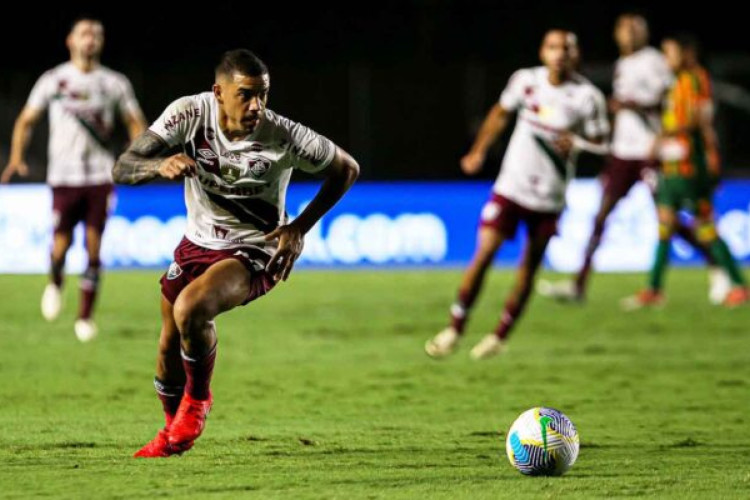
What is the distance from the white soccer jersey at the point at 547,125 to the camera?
11.5m

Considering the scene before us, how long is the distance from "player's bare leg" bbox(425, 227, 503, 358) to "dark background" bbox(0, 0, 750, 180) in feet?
43.2

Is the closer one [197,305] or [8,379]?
[197,305]

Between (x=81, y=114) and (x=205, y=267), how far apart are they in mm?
5911

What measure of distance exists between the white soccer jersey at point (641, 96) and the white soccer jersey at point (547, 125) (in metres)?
4.09

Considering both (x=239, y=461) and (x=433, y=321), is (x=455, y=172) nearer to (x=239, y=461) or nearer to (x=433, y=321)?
(x=433, y=321)

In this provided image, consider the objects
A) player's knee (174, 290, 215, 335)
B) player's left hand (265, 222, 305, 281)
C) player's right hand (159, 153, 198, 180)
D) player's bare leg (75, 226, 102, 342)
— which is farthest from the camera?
player's bare leg (75, 226, 102, 342)

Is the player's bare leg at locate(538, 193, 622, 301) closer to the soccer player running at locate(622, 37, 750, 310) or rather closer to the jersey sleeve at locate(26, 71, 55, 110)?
the soccer player running at locate(622, 37, 750, 310)

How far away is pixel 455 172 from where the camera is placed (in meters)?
24.8

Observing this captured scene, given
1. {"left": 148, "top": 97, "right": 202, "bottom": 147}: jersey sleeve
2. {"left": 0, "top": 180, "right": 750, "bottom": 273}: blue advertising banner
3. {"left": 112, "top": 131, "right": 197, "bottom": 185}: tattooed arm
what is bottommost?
{"left": 0, "top": 180, "right": 750, "bottom": 273}: blue advertising banner

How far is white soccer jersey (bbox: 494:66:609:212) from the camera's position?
1155 cm

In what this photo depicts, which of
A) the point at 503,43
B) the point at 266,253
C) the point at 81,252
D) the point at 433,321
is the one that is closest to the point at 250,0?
the point at 503,43

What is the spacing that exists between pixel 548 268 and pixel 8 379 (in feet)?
33.9

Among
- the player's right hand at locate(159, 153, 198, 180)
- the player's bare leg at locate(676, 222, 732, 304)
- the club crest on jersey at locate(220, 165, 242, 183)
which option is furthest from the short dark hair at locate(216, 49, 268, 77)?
the player's bare leg at locate(676, 222, 732, 304)

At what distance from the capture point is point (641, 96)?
1577 cm
